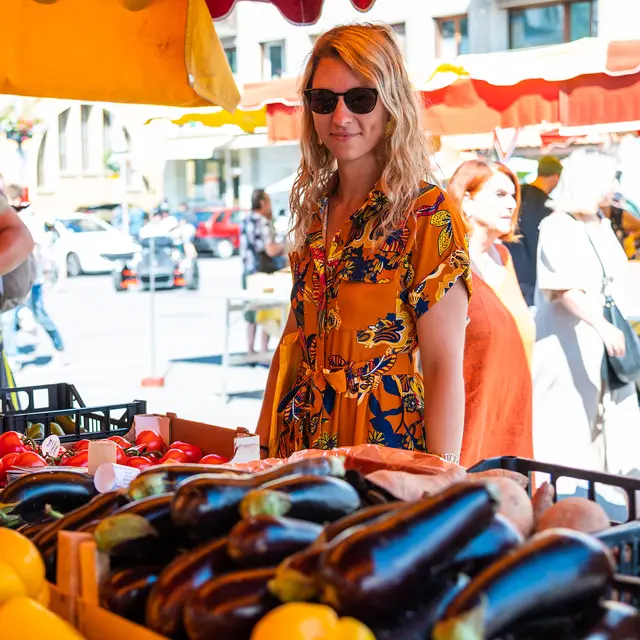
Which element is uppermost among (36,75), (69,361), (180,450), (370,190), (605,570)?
(36,75)

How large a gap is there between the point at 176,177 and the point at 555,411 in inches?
1538

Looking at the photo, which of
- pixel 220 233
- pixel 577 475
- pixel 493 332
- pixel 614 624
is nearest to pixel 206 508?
pixel 614 624

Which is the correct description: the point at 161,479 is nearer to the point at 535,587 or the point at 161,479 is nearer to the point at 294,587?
the point at 294,587

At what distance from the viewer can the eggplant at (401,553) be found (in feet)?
3.73

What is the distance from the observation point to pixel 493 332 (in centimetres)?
461

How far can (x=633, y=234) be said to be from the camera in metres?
9.68

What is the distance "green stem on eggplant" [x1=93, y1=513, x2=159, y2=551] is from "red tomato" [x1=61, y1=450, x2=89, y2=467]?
1.14 meters

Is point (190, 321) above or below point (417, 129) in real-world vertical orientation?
below

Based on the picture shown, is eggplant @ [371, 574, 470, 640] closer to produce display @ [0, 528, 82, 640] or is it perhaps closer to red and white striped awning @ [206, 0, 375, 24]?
produce display @ [0, 528, 82, 640]

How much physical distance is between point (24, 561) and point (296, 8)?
10.3 ft

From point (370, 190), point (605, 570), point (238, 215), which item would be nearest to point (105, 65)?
point (370, 190)

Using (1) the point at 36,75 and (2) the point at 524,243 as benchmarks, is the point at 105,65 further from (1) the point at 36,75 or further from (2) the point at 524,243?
(2) the point at 524,243

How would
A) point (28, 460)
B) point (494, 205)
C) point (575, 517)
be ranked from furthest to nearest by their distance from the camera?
point (494, 205), point (28, 460), point (575, 517)

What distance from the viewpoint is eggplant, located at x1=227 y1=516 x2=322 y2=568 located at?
1260 mm
